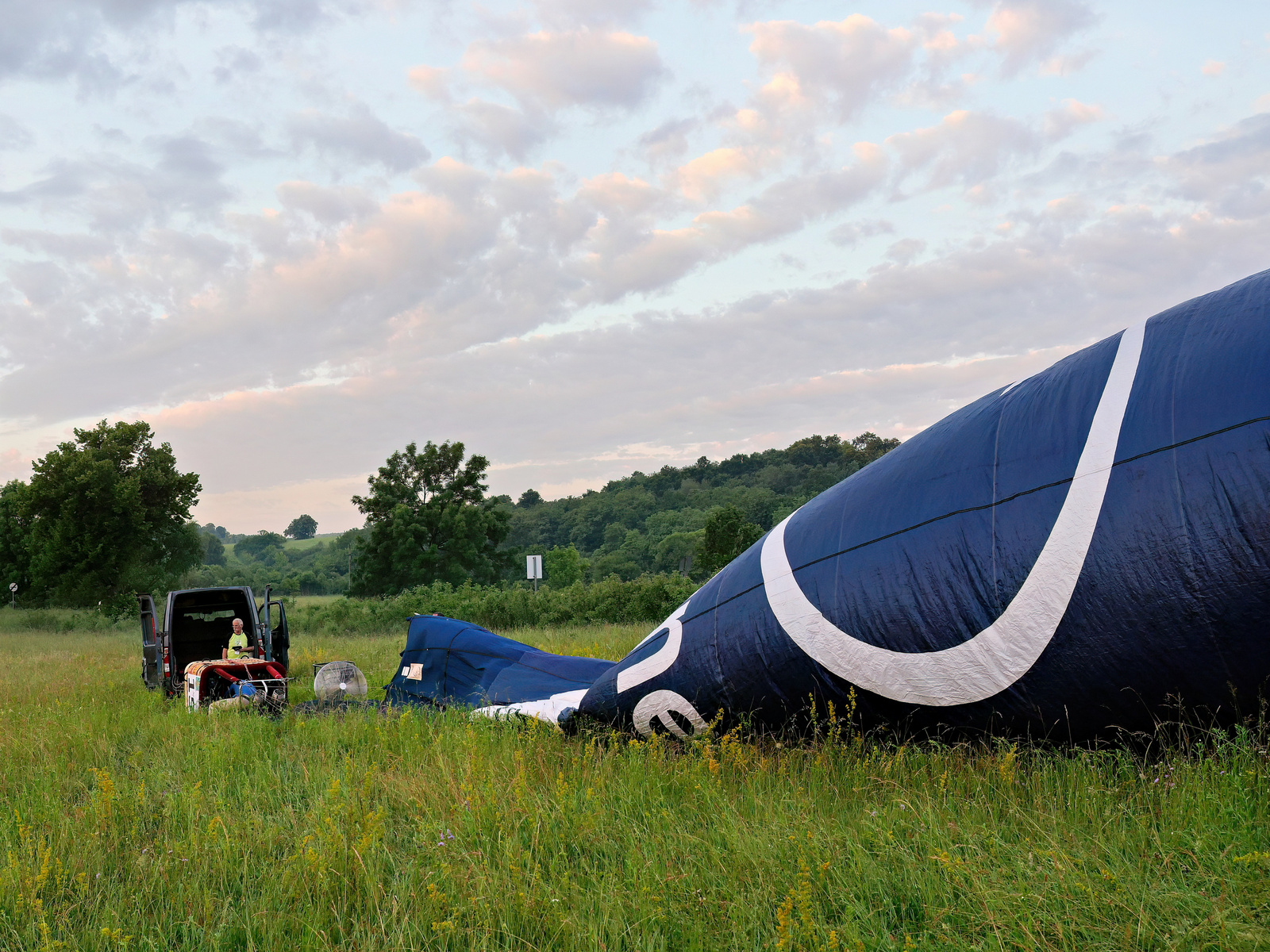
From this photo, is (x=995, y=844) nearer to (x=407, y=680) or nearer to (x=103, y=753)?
(x=103, y=753)

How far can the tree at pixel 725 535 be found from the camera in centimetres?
3488

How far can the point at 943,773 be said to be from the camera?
394 centimetres

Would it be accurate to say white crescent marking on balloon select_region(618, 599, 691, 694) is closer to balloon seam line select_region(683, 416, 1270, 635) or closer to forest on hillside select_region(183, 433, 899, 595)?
balloon seam line select_region(683, 416, 1270, 635)

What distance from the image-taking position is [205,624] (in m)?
11.8

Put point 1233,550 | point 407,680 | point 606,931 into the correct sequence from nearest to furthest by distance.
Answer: point 606,931
point 1233,550
point 407,680

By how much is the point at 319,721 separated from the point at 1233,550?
6.41 metres

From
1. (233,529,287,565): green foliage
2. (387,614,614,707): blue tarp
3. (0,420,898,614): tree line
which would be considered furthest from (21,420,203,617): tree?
(233,529,287,565): green foliage

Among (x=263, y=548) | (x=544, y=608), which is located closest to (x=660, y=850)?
(x=544, y=608)

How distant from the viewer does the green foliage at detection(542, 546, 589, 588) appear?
57719 mm

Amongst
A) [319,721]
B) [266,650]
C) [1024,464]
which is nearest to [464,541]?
[266,650]

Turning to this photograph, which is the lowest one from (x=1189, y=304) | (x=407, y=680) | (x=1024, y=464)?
(x=407, y=680)

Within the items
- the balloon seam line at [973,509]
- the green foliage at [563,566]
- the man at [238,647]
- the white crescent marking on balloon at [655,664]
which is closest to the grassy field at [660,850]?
the white crescent marking on balloon at [655,664]

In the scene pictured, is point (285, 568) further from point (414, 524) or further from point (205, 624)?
point (205, 624)

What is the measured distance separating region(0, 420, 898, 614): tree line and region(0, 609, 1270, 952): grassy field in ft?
65.1
